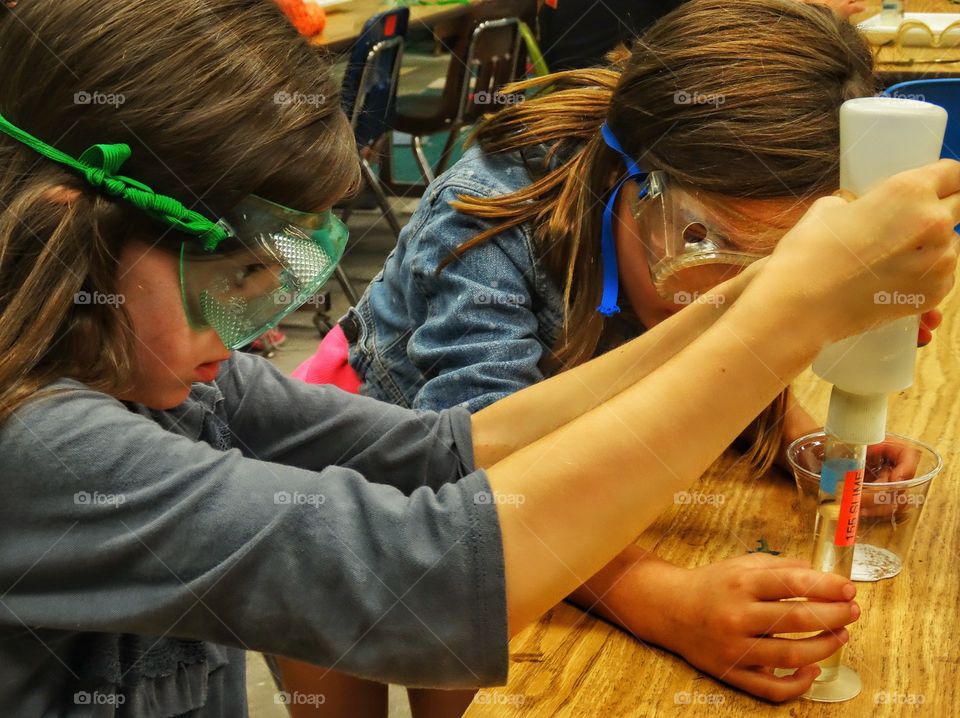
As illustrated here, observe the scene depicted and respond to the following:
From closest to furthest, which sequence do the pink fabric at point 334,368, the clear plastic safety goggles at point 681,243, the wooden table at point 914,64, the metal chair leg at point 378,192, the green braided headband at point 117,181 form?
the green braided headband at point 117,181 → the clear plastic safety goggles at point 681,243 → the pink fabric at point 334,368 → the wooden table at point 914,64 → the metal chair leg at point 378,192

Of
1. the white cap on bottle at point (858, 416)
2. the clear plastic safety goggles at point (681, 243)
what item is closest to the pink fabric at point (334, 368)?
the clear plastic safety goggles at point (681, 243)

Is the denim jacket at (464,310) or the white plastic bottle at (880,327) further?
the denim jacket at (464,310)

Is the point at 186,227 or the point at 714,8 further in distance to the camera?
the point at 714,8

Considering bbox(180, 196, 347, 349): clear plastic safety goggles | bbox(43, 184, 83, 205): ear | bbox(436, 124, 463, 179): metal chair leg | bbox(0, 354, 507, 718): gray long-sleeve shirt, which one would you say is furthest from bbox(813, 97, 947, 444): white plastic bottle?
bbox(436, 124, 463, 179): metal chair leg

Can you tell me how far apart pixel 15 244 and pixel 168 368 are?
0.16 m

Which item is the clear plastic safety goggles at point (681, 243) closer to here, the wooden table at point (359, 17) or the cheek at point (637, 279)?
the cheek at point (637, 279)

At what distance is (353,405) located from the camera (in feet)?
3.88

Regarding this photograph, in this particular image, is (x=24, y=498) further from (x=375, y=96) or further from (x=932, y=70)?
(x=375, y=96)

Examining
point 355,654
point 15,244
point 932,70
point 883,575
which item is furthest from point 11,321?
point 932,70

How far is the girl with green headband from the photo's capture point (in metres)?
0.76

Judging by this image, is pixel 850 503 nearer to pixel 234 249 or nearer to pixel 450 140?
pixel 234 249

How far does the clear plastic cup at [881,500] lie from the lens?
0.99m

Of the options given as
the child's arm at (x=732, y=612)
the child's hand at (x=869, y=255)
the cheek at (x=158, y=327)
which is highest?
the child's hand at (x=869, y=255)

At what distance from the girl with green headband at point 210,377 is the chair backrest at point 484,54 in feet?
10.8
